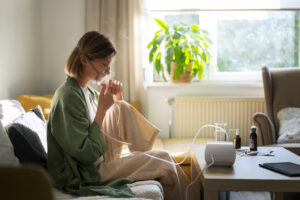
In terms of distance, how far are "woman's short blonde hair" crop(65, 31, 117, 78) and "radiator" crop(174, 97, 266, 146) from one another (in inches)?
71.2

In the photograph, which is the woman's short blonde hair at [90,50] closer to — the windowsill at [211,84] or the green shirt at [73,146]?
the green shirt at [73,146]

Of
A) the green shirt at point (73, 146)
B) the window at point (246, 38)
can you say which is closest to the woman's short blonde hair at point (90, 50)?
the green shirt at point (73, 146)

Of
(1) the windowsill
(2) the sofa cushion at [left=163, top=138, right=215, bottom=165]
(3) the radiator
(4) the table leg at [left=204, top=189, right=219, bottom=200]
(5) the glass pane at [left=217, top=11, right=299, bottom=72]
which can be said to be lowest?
(2) the sofa cushion at [left=163, top=138, right=215, bottom=165]

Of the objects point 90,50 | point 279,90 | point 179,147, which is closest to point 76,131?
point 90,50

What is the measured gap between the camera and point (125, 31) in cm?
379

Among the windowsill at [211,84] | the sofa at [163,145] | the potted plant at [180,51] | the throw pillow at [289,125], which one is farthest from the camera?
the windowsill at [211,84]

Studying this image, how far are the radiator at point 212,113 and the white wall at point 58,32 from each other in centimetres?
118

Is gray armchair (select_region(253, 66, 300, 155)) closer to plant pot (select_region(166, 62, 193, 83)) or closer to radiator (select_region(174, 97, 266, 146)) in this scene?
radiator (select_region(174, 97, 266, 146))

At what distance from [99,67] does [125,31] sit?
1746 mm

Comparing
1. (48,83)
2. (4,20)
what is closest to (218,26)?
(48,83)

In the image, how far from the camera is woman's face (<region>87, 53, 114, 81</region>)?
2.09 m

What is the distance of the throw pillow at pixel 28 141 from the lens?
72.9 inches

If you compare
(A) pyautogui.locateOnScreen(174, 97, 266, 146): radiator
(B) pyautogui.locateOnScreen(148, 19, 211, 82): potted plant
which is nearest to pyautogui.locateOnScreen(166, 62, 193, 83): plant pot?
(B) pyautogui.locateOnScreen(148, 19, 211, 82): potted plant

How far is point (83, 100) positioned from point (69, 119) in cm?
15
